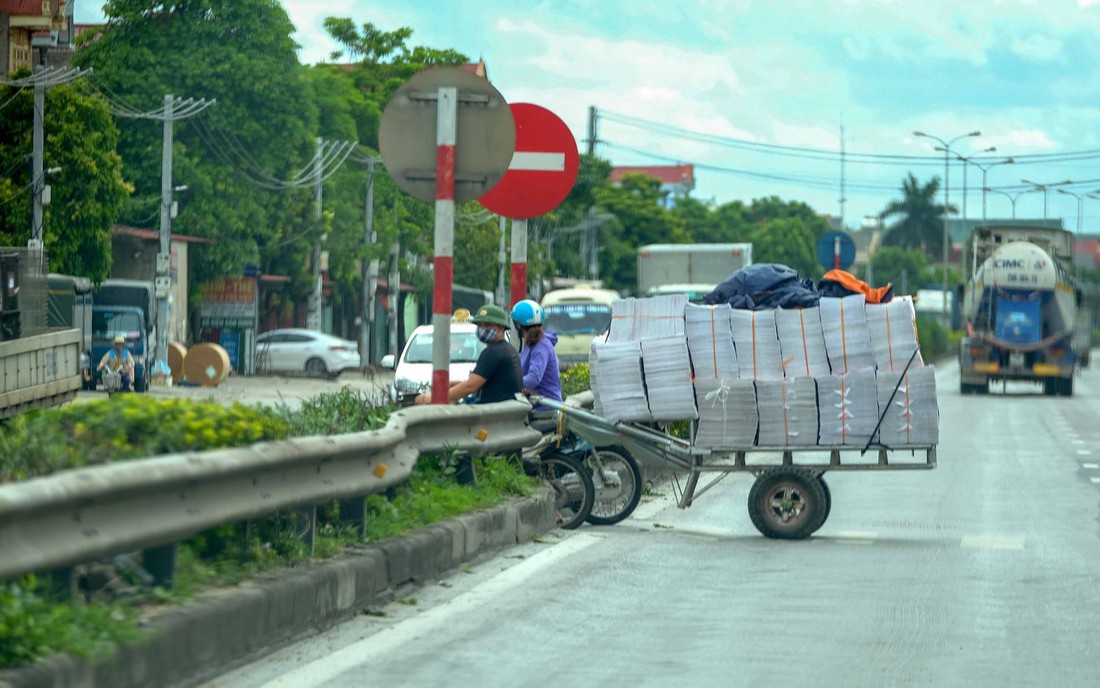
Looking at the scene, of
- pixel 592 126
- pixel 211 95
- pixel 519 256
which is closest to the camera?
pixel 519 256

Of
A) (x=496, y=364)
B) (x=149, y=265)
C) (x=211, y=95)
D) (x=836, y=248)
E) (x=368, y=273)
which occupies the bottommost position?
(x=496, y=364)

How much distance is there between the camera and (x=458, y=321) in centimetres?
2334

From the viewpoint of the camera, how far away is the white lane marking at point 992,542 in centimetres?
1036

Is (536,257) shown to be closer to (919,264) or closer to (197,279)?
(197,279)

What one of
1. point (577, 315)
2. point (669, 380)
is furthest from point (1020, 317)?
point (669, 380)

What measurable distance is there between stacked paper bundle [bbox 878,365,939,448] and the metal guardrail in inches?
142

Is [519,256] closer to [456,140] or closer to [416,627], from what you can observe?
[456,140]

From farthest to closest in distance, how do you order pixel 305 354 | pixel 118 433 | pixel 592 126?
pixel 592 126 < pixel 305 354 < pixel 118 433

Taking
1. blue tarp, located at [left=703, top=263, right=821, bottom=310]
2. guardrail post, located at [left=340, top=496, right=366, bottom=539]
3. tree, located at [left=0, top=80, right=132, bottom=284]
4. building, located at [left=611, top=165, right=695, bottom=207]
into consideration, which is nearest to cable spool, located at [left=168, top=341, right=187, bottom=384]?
tree, located at [left=0, top=80, right=132, bottom=284]

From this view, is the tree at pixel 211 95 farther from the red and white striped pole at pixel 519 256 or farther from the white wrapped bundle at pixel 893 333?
the white wrapped bundle at pixel 893 333

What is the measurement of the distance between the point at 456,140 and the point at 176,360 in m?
35.7

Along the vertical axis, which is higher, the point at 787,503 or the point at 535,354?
the point at 535,354

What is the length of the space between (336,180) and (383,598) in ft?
158

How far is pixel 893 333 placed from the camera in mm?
10727
